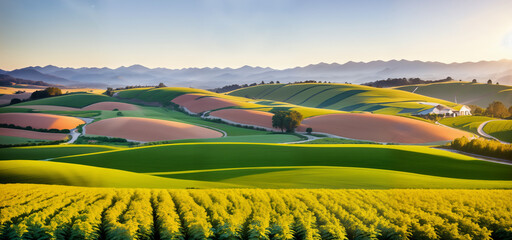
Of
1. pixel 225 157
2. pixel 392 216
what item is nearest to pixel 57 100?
pixel 225 157

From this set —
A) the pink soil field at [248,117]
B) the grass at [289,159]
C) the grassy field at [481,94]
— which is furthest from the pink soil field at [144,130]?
the grassy field at [481,94]

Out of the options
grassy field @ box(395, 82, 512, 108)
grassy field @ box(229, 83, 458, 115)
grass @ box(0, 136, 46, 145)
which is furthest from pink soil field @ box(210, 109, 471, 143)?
grassy field @ box(395, 82, 512, 108)

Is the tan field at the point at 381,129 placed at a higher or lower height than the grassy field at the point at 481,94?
lower

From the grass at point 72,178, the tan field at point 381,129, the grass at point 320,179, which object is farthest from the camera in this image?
the tan field at point 381,129

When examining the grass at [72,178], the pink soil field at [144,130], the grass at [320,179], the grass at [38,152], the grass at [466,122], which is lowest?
the grass at [466,122]

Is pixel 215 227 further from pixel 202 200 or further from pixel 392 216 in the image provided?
pixel 392 216

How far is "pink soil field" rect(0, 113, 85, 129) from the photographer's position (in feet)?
164

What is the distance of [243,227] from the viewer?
13.0 meters

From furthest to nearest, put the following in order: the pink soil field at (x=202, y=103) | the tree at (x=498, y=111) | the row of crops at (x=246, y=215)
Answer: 1. the pink soil field at (x=202, y=103)
2. the tree at (x=498, y=111)
3. the row of crops at (x=246, y=215)

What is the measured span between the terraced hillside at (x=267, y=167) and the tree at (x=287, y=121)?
38806mm

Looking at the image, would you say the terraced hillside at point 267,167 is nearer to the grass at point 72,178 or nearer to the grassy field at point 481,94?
the grass at point 72,178

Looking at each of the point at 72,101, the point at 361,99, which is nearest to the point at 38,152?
the point at 72,101

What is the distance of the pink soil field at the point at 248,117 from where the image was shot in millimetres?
84144

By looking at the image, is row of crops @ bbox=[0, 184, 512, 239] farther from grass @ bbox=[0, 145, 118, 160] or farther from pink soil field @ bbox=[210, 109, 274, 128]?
pink soil field @ bbox=[210, 109, 274, 128]
